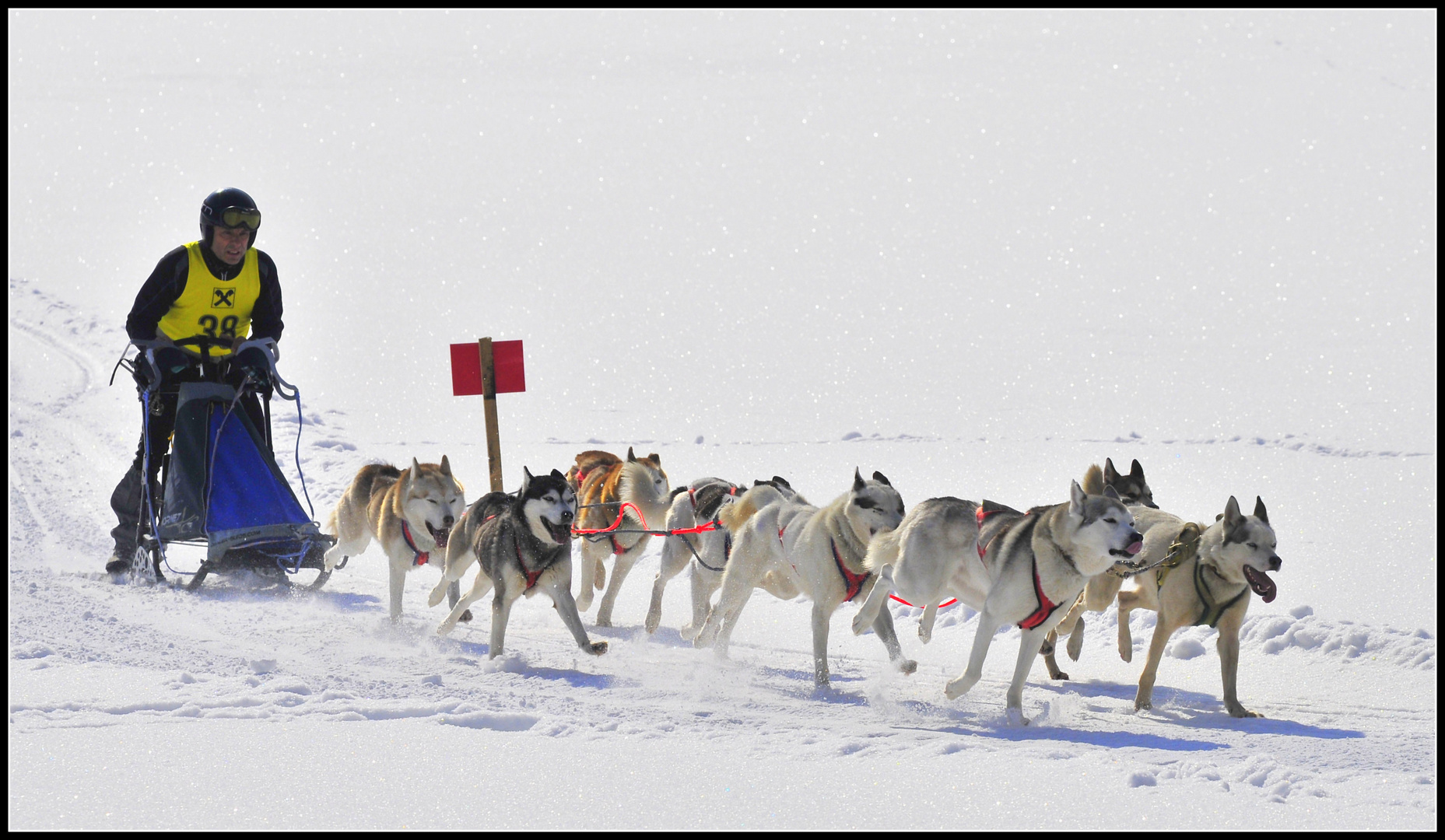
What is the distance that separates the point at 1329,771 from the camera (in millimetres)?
4285

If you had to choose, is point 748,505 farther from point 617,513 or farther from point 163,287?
point 163,287

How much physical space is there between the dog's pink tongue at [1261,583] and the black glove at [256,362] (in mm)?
4966

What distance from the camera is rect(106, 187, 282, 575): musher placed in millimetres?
7133

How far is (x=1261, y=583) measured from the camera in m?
→ 5.20

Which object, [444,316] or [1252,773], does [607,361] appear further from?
[1252,773]

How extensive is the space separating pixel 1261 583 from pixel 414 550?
12.8 feet

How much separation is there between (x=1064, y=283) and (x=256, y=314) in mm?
13910

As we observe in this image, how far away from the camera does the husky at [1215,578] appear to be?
5281 mm

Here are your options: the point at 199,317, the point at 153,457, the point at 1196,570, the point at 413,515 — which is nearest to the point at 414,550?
the point at 413,515

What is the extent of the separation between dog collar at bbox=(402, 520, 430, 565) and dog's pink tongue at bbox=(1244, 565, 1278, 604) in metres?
3.79

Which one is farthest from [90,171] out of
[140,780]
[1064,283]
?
[140,780]

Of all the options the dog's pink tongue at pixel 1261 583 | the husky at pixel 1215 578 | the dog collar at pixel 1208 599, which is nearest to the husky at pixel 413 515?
the husky at pixel 1215 578

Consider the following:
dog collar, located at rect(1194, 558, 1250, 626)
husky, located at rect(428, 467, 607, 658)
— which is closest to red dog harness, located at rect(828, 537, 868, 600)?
husky, located at rect(428, 467, 607, 658)

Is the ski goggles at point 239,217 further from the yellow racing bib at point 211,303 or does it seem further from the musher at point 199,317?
the yellow racing bib at point 211,303
